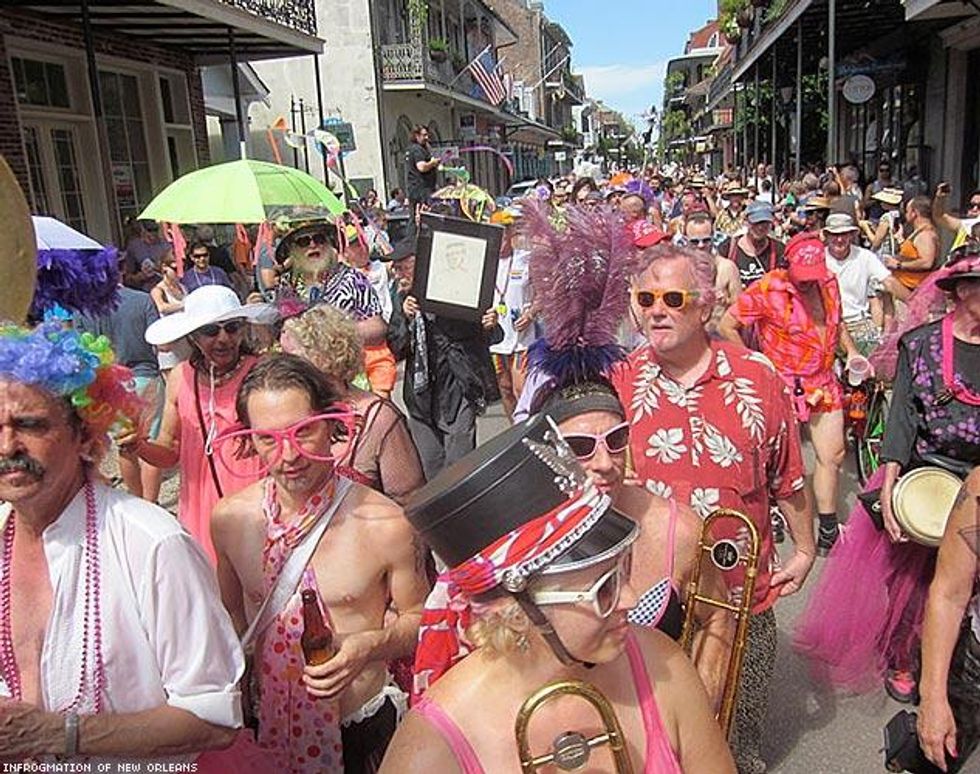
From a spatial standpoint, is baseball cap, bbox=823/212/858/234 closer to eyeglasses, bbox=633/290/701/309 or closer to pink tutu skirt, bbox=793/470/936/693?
pink tutu skirt, bbox=793/470/936/693

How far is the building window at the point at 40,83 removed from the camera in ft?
35.4

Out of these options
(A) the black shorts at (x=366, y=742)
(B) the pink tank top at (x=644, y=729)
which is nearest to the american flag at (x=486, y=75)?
(A) the black shorts at (x=366, y=742)

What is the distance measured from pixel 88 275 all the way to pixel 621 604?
11.2 ft

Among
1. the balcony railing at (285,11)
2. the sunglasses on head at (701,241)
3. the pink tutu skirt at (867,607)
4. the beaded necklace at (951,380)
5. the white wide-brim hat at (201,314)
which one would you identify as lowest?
the pink tutu skirt at (867,607)

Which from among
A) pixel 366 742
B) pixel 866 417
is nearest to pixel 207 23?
pixel 866 417

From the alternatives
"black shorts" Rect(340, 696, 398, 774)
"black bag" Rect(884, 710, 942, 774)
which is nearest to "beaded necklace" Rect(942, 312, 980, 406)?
"black bag" Rect(884, 710, 942, 774)

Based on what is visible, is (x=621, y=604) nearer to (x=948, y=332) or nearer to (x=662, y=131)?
(x=948, y=332)

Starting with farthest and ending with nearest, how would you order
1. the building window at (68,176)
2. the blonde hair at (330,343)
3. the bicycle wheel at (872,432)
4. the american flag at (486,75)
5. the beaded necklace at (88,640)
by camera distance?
the american flag at (486,75), the building window at (68,176), the bicycle wheel at (872,432), the blonde hair at (330,343), the beaded necklace at (88,640)

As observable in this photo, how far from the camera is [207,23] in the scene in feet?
41.0

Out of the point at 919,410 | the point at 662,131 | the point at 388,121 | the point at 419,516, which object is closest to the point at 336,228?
the point at 919,410

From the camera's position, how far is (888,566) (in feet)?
11.6

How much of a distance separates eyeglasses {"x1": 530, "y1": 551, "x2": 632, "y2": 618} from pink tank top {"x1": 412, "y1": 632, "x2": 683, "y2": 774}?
0.22 meters

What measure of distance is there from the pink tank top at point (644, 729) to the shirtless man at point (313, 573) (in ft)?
2.49

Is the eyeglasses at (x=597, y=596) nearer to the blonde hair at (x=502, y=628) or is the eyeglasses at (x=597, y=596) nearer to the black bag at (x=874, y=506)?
the blonde hair at (x=502, y=628)
